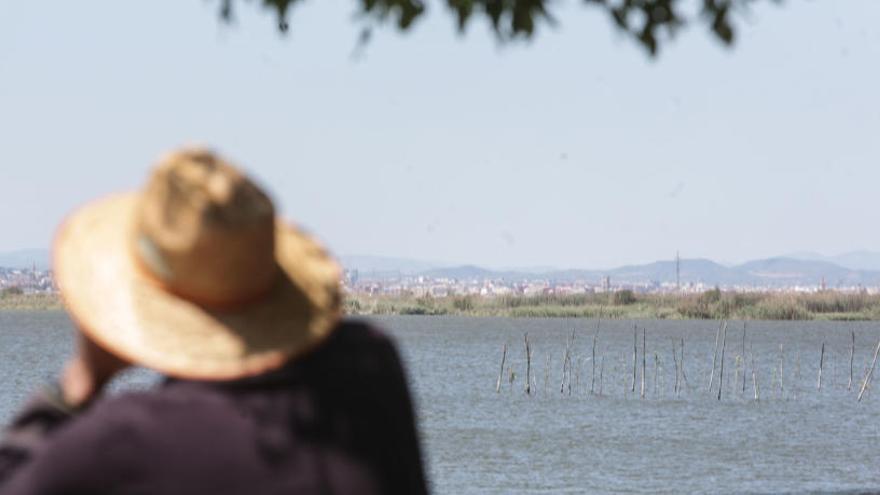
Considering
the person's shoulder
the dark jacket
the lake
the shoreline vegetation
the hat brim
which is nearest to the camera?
the dark jacket

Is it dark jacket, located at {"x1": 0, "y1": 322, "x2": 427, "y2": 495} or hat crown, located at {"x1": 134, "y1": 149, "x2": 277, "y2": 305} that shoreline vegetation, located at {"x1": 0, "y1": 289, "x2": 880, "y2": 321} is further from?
hat crown, located at {"x1": 134, "y1": 149, "x2": 277, "y2": 305}

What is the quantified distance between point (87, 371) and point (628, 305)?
144983 millimetres

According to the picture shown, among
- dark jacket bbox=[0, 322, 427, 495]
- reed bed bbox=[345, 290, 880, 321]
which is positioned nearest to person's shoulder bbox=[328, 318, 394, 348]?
dark jacket bbox=[0, 322, 427, 495]

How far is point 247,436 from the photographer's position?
2141 mm

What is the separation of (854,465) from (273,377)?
3327 centimetres

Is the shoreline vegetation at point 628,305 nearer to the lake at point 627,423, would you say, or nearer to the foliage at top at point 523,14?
the lake at point 627,423

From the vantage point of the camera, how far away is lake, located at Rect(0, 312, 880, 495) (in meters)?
30.3

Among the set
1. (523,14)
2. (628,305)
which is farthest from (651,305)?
(523,14)

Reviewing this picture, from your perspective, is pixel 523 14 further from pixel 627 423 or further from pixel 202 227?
pixel 627 423

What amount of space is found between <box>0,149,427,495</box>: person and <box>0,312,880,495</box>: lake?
14.3 metres

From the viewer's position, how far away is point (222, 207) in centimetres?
220

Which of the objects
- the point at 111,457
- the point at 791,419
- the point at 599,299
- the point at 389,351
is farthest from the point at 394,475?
the point at 599,299

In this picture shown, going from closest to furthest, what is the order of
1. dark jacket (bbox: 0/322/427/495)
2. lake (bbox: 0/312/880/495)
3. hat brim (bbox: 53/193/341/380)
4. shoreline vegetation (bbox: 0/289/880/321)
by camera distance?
dark jacket (bbox: 0/322/427/495), hat brim (bbox: 53/193/341/380), lake (bbox: 0/312/880/495), shoreline vegetation (bbox: 0/289/880/321)

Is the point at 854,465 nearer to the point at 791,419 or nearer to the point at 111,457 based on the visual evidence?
the point at 791,419
